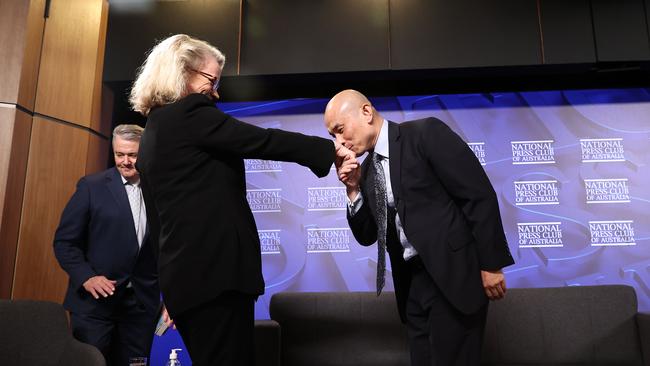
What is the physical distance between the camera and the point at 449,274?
1641 mm

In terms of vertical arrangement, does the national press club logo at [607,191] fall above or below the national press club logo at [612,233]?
above

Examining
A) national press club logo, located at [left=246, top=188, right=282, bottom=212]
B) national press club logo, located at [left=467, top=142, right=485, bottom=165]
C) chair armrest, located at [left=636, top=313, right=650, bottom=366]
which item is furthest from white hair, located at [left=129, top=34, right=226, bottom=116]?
national press club logo, located at [left=467, top=142, right=485, bottom=165]

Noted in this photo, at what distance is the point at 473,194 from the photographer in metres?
1.66

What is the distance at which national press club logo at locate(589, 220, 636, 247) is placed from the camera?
372cm

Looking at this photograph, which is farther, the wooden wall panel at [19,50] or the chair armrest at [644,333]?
the wooden wall panel at [19,50]

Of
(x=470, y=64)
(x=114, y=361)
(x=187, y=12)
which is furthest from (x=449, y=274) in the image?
(x=187, y=12)

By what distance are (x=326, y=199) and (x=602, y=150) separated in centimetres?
218

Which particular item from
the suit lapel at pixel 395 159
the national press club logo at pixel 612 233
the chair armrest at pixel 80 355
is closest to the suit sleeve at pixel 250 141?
the suit lapel at pixel 395 159

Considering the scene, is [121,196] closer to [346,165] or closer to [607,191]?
[346,165]

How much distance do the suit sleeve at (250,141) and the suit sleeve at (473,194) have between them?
0.48m

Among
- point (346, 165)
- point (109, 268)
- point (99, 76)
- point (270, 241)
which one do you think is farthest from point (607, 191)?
point (99, 76)

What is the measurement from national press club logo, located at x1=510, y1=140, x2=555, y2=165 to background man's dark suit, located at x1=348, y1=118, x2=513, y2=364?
92.1 inches

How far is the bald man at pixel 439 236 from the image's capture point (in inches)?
64.5

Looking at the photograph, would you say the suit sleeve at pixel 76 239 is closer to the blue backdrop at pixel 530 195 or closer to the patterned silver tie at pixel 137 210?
the patterned silver tie at pixel 137 210
